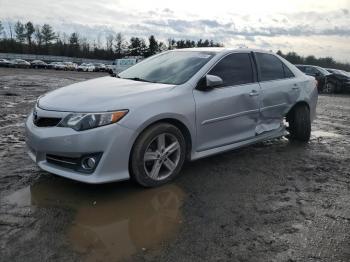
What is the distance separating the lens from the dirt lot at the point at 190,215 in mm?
3195

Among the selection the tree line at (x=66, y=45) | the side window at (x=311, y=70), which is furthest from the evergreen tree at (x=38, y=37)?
the side window at (x=311, y=70)

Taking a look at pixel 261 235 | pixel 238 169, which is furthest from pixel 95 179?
pixel 238 169

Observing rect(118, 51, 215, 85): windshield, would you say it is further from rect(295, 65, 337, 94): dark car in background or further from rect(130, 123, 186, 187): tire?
rect(295, 65, 337, 94): dark car in background

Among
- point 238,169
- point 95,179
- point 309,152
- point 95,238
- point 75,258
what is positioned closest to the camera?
point 75,258

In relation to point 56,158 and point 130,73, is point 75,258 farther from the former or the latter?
point 130,73

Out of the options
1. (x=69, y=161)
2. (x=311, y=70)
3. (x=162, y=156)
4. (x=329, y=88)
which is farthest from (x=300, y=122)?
(x=329, y=88)

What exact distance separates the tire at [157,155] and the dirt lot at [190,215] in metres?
0.15

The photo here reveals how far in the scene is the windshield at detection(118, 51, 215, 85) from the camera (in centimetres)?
510

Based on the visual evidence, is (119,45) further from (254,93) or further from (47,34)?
(254,93)

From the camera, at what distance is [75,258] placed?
3027 mm

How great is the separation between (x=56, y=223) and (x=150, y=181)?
1165 millimetres

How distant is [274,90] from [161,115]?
2355 mm

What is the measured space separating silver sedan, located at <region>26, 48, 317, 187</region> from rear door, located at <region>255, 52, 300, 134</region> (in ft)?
0.05

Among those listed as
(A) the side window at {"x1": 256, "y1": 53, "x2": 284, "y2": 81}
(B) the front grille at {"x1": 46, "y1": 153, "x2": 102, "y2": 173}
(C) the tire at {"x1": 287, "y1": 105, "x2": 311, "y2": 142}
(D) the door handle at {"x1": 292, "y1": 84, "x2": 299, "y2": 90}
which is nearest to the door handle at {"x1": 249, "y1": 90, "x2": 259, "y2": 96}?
(A) the side window at {"x1": 256, "y1": 53, "x2": 284, "y2": 81}
